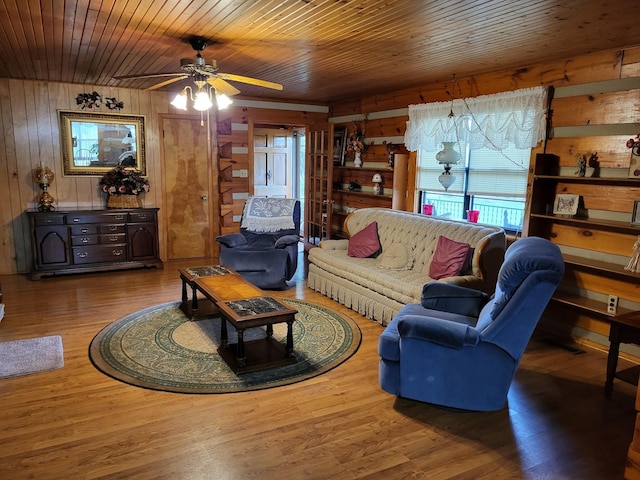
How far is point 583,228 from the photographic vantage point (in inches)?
154

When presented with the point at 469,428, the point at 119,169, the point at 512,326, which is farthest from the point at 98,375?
the point at 119,169

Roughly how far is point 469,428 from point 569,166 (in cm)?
260

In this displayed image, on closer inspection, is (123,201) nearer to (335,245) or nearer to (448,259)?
(335,245)

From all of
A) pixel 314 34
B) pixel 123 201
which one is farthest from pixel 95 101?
pixel 314 34

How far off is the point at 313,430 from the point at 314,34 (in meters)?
2.76

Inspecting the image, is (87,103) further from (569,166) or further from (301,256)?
(569,166)

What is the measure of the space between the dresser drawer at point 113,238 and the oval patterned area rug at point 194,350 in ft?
5.91

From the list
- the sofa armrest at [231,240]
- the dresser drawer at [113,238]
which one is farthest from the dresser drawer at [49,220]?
the sofa armrest at [231,240]

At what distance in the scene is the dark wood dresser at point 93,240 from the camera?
18.0ft

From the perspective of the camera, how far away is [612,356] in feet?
9.80

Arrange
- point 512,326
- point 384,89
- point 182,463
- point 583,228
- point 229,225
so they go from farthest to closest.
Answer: point 229,225
point 384,89
point 583,228
point 512,326
point 182,463

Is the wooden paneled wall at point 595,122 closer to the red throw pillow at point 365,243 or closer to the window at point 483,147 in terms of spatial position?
the window at point 483,147

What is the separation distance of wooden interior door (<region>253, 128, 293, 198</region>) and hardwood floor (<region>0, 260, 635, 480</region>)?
5238mm

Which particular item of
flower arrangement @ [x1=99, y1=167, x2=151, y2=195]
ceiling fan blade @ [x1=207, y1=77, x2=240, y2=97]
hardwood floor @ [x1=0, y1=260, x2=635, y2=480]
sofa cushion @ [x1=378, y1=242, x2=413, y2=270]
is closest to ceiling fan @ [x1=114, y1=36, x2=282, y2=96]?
ceiling fan blade @ [x1=207, y1=77, x2=240, y2=97]
